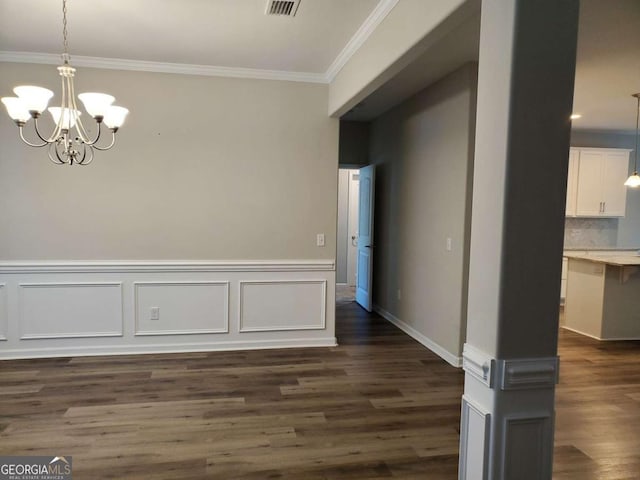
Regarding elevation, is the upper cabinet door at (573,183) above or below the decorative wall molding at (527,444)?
above

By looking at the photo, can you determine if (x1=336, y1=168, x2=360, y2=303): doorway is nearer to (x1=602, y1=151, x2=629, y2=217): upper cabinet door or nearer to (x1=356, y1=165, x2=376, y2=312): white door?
(x1=356, y1=165, x2=376, y2=312): white door

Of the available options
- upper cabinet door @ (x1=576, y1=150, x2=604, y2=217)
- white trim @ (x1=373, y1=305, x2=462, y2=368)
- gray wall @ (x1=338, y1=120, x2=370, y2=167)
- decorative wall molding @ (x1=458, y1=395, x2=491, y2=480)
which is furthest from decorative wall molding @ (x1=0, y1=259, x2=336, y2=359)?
upper cabinet door @ (x1=576, y1=150, x2=604, y2=217)

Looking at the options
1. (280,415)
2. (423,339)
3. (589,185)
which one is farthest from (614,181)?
(280,415)

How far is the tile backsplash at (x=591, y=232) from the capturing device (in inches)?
284

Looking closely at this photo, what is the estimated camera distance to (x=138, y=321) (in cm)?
433

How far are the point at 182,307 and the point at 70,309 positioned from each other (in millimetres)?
1013

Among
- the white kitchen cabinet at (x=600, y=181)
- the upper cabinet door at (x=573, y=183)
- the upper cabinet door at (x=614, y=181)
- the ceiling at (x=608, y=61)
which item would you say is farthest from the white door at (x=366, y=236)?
the upper cabinet door at (x=614, y=181)

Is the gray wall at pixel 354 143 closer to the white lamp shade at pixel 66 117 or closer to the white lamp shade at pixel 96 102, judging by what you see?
the white lamp shade at pixel 66 117

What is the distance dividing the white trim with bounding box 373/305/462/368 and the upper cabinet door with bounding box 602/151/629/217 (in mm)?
3921

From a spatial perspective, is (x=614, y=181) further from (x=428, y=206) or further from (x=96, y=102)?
(x=96, y=102)

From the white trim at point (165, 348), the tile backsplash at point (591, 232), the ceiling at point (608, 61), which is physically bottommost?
the white trim at point (165, 348)

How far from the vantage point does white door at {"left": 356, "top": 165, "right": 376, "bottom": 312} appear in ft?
20.5

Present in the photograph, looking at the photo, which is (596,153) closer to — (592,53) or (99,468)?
(592,53)

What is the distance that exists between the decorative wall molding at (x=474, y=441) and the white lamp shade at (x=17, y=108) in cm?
279
